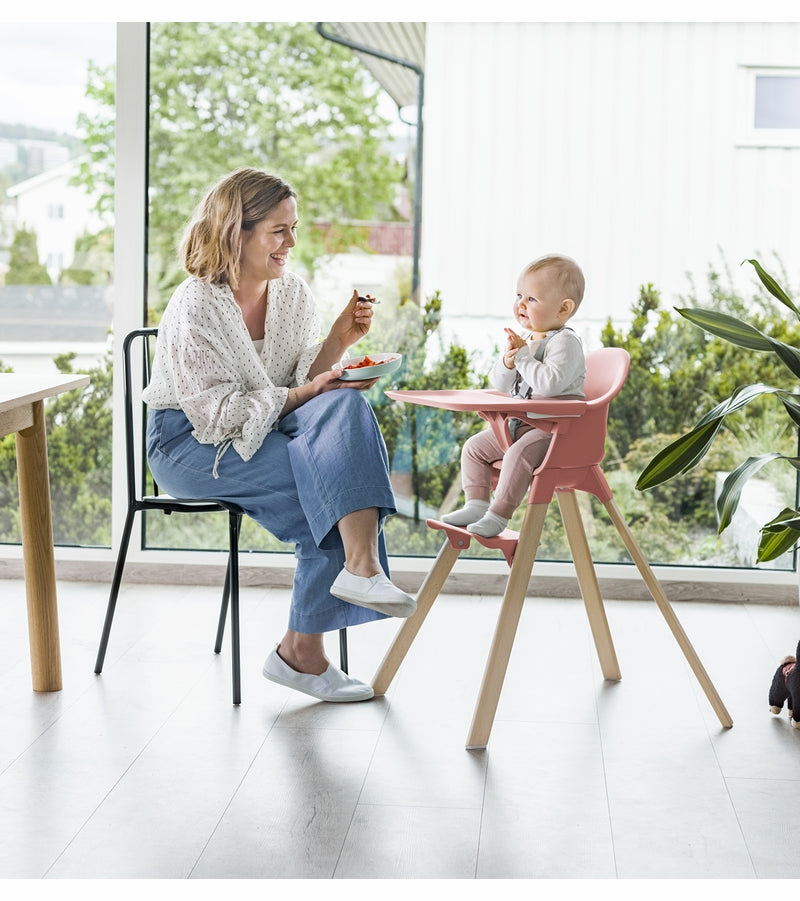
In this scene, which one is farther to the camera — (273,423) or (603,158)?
(603,158)

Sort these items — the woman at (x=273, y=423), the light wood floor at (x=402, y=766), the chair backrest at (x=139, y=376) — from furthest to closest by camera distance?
the chair backrest at (x=139, y=376) → the woman at (x=273, y=423) → the light wood floor at (x=402, y=766)

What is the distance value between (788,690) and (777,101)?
1.87 meters

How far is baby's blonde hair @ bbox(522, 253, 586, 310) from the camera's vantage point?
2.37 m

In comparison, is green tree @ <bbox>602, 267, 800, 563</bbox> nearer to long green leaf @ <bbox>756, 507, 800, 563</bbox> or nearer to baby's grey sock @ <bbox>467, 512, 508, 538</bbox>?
long green leaf @ <bbox>756, 507, 800, 563</bbox>

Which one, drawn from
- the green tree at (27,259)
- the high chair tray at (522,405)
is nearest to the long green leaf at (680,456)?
the high chair tray at (522,405)

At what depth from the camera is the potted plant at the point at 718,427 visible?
2344 mm

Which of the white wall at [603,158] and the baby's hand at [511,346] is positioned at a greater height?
the white wall at [603,158]

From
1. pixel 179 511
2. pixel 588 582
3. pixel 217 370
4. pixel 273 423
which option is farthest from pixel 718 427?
pixel 179 511

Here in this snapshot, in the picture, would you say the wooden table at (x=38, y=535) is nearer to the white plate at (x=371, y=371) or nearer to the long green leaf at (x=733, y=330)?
the white plate at (x=371, y=371)

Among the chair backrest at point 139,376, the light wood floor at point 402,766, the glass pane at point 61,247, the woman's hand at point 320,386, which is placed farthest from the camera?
the glass pane at point 61,247

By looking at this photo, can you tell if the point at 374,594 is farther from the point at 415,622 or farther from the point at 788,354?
the point at 788,354

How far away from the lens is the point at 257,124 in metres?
3.47

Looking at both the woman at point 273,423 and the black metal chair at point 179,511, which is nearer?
the woman at point 273,423

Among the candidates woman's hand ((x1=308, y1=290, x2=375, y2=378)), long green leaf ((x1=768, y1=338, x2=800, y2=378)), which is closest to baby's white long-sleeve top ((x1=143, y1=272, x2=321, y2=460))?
woman's hand ((x1=308, y1=290, x2=375, y2=378))
